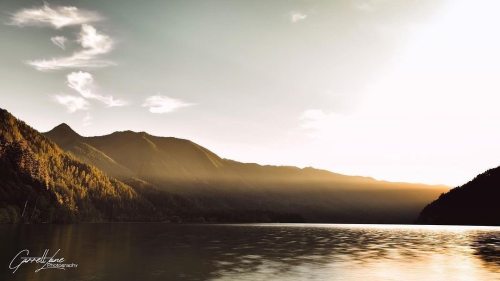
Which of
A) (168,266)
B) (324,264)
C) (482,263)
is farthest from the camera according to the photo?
(482,263)

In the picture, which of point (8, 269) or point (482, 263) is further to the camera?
point (482, 263)

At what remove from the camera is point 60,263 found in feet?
208

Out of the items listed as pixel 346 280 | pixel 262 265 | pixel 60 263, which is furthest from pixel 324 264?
pixel 60 263

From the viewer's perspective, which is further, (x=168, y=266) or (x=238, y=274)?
(x=168, y=266)

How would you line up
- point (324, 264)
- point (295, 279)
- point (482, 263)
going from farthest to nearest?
point (482, 263), point (324, 264), point (295, 279)

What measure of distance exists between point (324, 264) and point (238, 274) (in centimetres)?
→ 1788

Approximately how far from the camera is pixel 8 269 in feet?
186

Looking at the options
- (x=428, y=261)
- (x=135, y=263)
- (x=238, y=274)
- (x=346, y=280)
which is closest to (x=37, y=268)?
(x=135, y=263)

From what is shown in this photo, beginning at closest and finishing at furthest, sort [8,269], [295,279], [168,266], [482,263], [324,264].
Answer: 1. [295,279]
2. [8,269]
3. [168,266]
4. [324,264]
5. [482,263]

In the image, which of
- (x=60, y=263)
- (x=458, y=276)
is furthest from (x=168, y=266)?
(x=458, y=276)

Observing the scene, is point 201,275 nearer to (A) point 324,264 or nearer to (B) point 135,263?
(B) point 135,263

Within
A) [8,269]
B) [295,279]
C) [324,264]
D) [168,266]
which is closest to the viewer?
[295,279]

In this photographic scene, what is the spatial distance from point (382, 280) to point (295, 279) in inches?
396

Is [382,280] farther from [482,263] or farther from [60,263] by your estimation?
[60,263]
